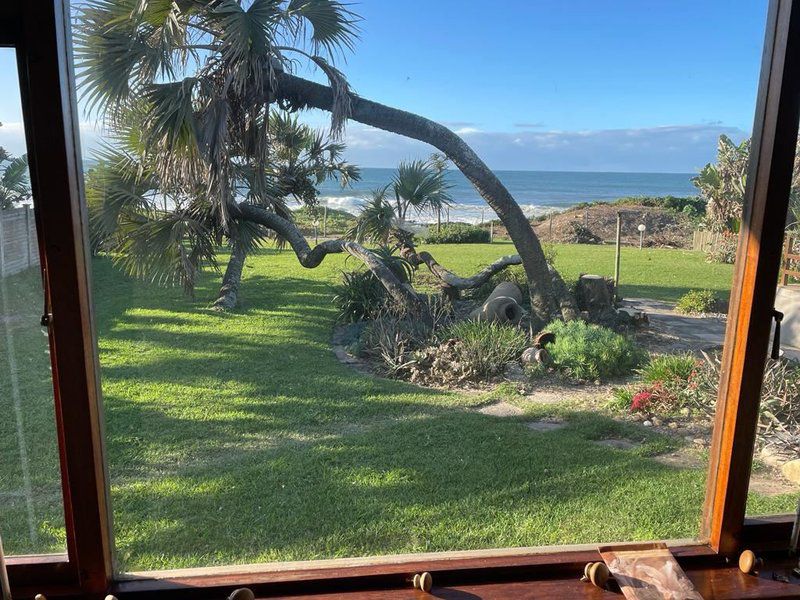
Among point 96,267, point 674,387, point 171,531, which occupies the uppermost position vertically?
point 96,267

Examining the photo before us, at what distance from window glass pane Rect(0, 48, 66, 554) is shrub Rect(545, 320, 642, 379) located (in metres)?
1.53

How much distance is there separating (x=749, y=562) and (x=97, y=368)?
158 centimetres

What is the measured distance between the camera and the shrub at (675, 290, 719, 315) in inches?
76.2

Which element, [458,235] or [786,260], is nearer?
[786,260]

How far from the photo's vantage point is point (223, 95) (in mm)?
1614

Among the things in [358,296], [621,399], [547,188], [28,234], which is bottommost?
[621,399]

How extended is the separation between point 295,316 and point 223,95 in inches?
27.5

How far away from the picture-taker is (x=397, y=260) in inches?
78.3

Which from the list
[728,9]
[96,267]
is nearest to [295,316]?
[96,267]

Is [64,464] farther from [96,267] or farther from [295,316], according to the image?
[295,316]

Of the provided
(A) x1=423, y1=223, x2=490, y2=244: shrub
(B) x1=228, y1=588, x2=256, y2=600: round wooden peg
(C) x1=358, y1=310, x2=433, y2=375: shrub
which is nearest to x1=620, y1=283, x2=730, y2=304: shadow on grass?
(A) x1=423, y1=223, x2=490, y2=244: shrub

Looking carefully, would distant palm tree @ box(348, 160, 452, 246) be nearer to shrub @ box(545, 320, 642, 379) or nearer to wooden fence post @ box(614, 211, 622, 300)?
wooden fence post @ box(614, 211, 622, 300)

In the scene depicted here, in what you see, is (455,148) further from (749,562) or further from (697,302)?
(749,562)

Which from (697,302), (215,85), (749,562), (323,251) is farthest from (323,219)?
(749,562)
